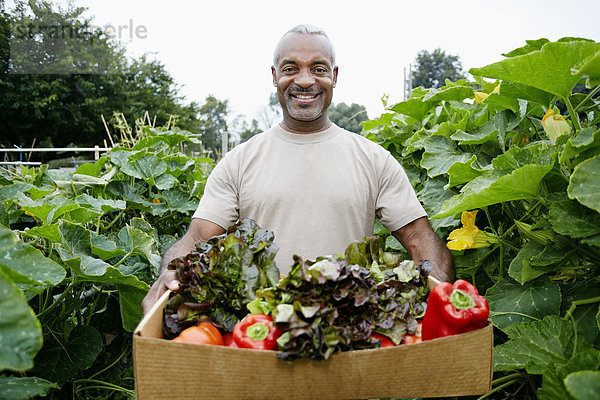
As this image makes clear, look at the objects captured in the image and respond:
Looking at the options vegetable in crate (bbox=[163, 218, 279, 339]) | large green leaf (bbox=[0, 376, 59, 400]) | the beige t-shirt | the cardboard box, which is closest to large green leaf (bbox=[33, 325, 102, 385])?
the beige t-shirt

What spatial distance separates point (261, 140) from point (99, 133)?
32127 mm

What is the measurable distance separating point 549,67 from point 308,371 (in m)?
1.17

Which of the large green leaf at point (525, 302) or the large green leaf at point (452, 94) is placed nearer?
the large green leaf at point (525, 302)

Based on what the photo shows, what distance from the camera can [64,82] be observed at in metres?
30.5

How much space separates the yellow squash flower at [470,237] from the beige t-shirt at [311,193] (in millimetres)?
316

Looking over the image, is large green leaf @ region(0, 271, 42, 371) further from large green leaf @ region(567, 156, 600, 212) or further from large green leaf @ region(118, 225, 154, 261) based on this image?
large green leaf @ region(567, 156, 600, 212)

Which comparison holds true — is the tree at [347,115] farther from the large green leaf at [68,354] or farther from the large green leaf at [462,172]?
the large green leaf at [462,172]

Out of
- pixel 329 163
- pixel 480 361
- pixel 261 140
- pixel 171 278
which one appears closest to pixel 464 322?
pixel 480 361

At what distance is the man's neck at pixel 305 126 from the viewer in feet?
8.71

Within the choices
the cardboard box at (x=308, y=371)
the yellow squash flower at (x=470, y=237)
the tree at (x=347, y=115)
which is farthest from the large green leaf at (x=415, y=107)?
the tree at (x=347, y=115)

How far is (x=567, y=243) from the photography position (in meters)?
1.65

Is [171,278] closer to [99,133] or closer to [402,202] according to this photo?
[402,202]

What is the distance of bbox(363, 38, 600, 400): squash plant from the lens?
1.44 m

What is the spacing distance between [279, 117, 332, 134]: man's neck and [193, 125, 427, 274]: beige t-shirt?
0.05 meters
